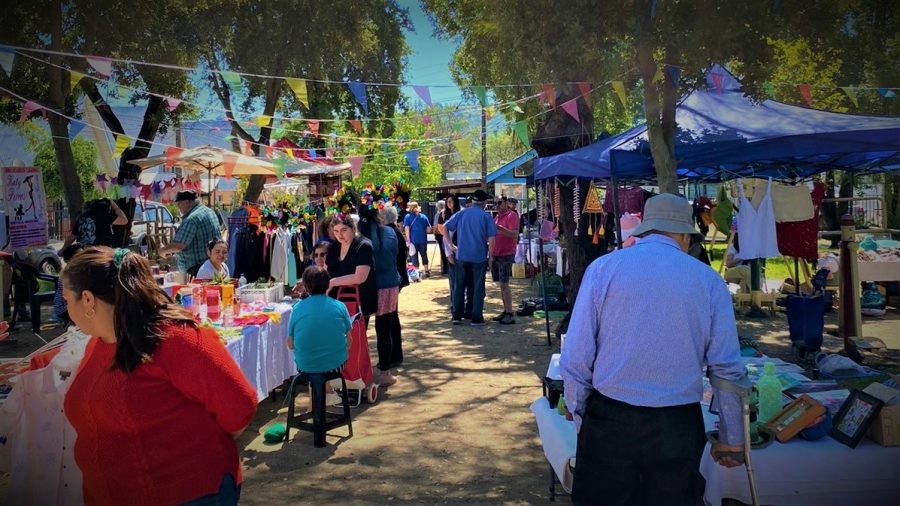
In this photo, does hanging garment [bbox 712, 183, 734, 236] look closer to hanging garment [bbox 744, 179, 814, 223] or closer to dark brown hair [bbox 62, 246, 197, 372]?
hanging garment [bbox 744, 179, 814, 223]

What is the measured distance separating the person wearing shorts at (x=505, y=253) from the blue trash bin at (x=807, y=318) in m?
3.92

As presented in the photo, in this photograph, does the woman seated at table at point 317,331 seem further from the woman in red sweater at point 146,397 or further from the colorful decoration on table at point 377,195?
the woman in red sweater at point 146,397

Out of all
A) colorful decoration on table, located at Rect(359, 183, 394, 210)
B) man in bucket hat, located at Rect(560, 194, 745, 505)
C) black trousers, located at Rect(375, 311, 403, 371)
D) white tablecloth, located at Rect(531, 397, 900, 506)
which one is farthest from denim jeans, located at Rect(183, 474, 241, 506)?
colorful decoration on table, located at Rect(359, 183, 394, 210)

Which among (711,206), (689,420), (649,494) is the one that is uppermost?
(711,206)

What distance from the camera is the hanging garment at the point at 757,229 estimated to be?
756 centimetres

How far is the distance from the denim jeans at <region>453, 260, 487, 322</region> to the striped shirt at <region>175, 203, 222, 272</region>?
3.67 metres

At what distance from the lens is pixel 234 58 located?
1633 cm

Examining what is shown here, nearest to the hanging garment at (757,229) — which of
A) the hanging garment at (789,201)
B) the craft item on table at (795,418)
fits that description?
the hanging garment at (789,201)

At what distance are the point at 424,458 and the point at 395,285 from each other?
243cm

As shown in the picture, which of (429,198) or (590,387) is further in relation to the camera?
(429,198)

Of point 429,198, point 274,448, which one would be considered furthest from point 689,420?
point 429,198

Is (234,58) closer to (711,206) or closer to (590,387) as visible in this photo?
(711,206)

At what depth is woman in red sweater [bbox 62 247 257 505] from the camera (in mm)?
2047

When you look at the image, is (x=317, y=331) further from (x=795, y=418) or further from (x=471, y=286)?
(x=471, y=286)
